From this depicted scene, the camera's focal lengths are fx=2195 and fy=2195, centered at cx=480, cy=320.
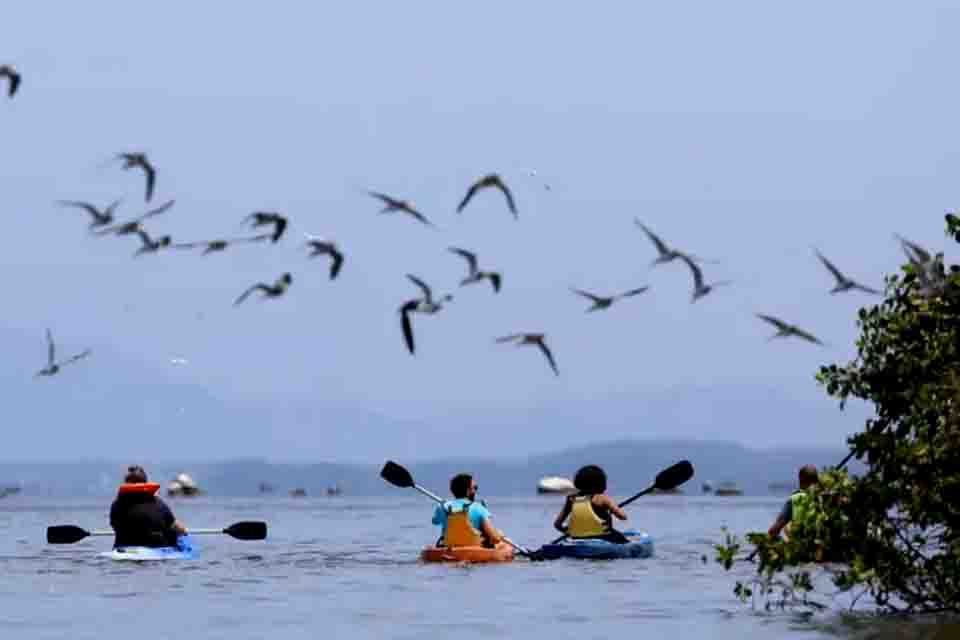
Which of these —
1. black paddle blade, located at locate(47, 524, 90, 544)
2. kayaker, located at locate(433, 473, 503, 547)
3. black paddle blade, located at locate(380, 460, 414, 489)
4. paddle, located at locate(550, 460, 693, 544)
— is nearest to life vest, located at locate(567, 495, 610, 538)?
kayaker, located at locate(433, 473, 503, 547)

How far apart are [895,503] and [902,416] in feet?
3.28

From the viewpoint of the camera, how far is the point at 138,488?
38062mm

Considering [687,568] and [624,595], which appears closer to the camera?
[624,595]

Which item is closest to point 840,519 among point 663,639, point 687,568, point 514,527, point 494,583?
point 663,639

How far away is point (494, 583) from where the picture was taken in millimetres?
36188

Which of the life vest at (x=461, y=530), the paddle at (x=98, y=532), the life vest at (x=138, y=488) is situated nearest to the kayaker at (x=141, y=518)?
the life vest at (x=138, y=488)

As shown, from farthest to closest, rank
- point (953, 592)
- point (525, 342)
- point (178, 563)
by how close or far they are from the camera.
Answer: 1. point (178, 563)
2. point (525, 342)
3. point (953, 592)

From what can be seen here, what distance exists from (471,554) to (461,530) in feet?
1.53

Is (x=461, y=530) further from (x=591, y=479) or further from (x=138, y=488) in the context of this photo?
(x=138, y=488)

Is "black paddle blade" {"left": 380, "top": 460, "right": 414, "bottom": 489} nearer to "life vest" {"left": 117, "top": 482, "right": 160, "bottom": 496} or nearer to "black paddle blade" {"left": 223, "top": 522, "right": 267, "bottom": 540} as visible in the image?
"black paddle blade" {"left": 223, "top": 522, "right": 267, "bottom": 540}

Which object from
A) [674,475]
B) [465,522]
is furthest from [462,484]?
[674,475]

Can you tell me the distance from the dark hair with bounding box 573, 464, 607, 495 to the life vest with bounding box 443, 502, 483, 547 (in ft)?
6.76

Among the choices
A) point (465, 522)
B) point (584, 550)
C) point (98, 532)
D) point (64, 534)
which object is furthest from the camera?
point (64, 534)

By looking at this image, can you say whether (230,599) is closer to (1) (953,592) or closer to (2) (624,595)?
(2) (624,595)
